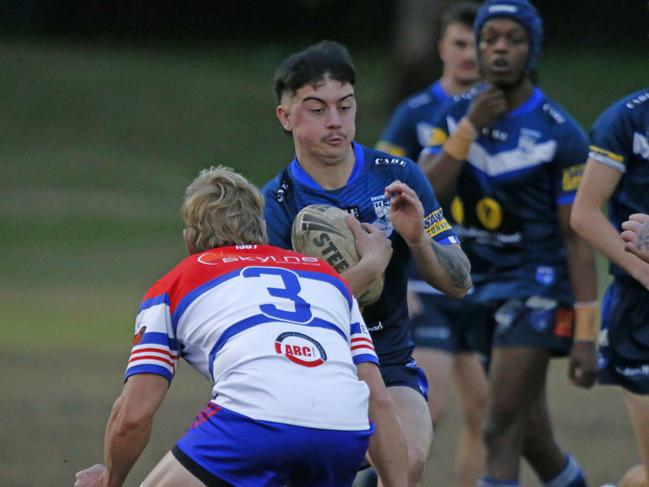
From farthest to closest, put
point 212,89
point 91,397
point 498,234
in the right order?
point 212,89 < point 91,397 < point 498,234

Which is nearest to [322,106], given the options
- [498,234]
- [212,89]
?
[498,234]

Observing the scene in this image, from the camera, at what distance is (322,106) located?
577cm

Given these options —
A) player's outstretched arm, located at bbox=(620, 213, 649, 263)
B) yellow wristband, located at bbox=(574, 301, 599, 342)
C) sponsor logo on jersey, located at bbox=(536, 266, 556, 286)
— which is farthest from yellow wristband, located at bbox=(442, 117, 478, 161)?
player's outstretched arm, located at bbox=(620, 213, 649, 263)

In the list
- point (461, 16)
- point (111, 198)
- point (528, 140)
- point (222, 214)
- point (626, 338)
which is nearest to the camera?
point (222, 214)

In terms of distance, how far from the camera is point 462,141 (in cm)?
767

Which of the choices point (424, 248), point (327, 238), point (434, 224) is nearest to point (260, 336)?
point (327, 238)

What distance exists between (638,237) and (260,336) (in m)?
1.64

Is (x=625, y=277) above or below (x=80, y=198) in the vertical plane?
above

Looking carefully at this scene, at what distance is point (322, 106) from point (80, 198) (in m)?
18.7

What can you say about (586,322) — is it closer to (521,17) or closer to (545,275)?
(545,275)

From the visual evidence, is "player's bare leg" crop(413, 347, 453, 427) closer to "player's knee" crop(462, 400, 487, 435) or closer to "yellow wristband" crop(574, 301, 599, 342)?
"player's knee" crop(462, 400, 487, 435)

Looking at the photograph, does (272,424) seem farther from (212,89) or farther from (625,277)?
(212,89)

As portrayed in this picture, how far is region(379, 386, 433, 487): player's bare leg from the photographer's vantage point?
562 centimetres

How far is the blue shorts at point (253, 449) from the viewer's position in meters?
4.64
